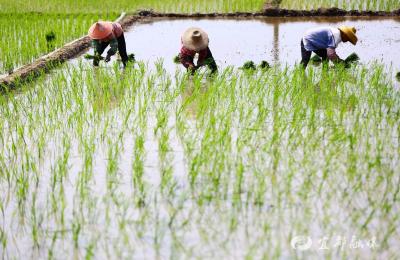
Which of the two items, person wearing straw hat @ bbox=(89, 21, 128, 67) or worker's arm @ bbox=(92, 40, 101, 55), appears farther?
worker's arm @ bbox=(92, 40, 101, 55)

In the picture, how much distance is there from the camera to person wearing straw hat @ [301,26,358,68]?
620 centimetres

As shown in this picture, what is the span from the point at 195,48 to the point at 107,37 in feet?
3.30

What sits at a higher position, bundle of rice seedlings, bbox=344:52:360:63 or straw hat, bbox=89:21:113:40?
straw hat, bbox=89:21:113:40

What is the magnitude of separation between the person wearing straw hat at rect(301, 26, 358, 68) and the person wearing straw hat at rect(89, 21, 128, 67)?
1.85 m

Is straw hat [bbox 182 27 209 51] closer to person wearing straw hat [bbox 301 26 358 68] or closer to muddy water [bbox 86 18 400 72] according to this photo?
muddy water [bbox 86 18 400 72]

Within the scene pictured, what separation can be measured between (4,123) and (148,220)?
2.08 metres

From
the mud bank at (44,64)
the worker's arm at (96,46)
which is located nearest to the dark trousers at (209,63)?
the worker's arm at (96,46)

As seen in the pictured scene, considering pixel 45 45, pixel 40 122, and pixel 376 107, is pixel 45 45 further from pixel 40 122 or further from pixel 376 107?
pixel 376 107

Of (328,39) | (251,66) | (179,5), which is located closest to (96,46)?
(251,66)

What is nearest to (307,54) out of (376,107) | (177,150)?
(376,107)

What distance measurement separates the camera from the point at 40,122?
4688mm

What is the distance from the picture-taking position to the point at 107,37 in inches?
261

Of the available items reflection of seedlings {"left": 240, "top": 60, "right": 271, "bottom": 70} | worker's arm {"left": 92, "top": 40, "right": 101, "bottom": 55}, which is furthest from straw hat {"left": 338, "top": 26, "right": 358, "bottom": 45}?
worker's arm {"left": 92, "top": 40, "right": 101, "bottom": 55}

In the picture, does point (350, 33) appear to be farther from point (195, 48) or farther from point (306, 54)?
point (195, 48)
